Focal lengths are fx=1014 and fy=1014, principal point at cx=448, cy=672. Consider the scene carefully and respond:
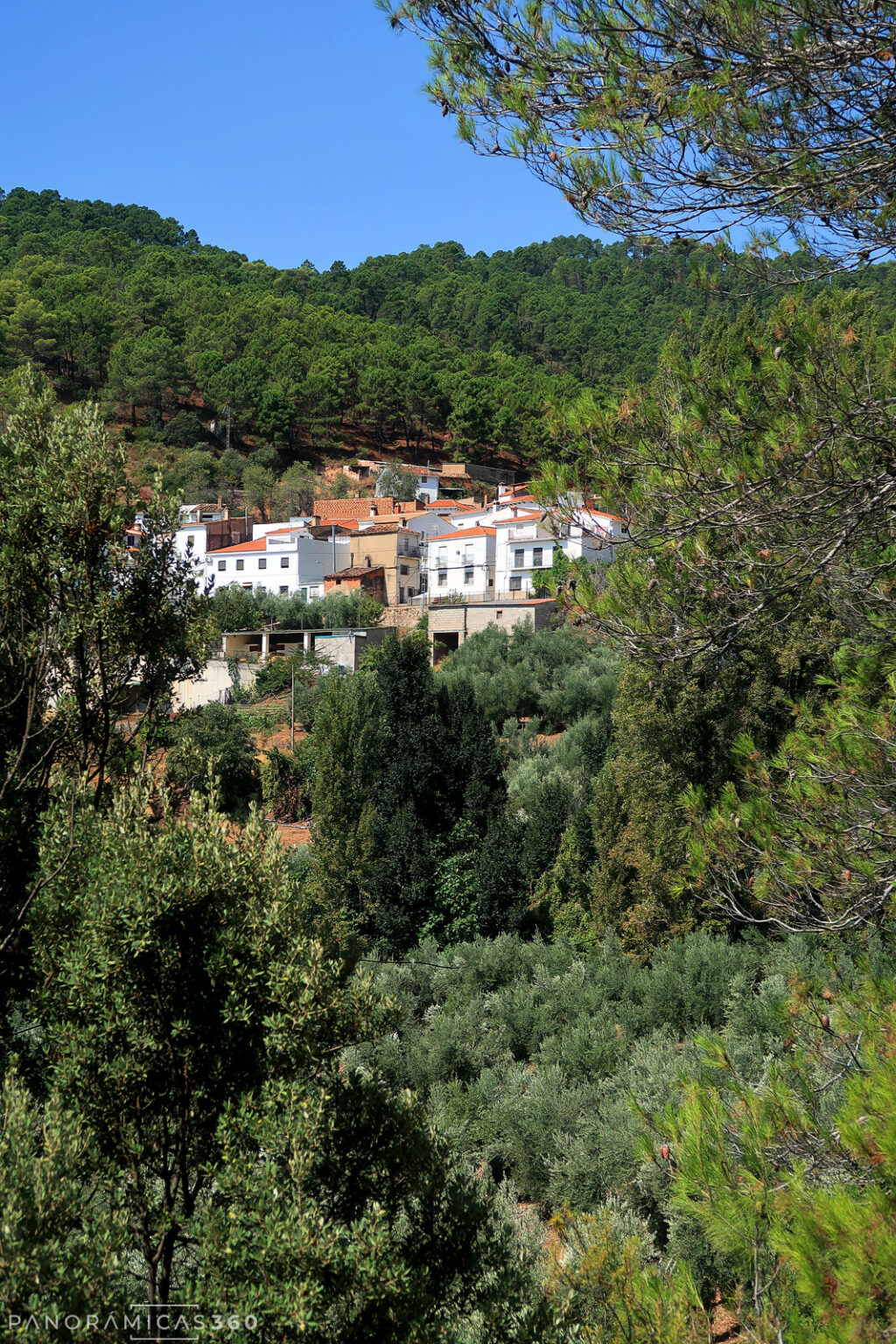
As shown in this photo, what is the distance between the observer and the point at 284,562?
5178cm

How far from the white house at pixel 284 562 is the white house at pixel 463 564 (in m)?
5.39

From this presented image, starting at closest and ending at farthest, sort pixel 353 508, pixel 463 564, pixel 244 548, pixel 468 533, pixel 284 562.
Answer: pixel 468 533, pixel 463 564, pixel 284 562, pixel 244 548, pixel 353 508

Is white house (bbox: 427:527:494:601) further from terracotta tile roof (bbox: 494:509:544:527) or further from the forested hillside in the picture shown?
the forested hillside

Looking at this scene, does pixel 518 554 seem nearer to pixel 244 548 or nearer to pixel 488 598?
pixel 488 598

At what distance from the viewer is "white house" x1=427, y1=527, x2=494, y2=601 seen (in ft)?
158

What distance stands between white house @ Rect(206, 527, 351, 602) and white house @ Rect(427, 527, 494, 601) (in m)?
5.39

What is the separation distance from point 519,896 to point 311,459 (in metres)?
66.1

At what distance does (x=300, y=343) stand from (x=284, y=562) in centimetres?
4560

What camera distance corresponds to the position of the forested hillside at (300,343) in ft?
263

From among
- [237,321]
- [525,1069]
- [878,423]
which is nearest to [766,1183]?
[878,423]

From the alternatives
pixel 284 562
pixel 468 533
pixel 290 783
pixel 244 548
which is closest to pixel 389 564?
pixel 468 533

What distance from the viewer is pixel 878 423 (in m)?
5.42

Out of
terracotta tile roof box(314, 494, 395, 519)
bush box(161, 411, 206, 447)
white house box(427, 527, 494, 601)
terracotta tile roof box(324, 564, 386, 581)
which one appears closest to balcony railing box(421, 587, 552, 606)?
white house box(427, 527, 494, 601)

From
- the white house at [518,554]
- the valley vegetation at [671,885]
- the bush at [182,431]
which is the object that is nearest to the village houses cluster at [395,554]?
the white house at [518,554]
